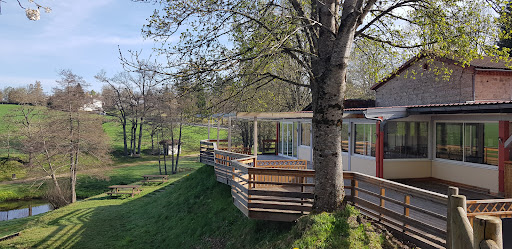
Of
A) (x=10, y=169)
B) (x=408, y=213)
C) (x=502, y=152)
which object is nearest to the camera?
(x=408, y=213)

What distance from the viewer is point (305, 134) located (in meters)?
18.3

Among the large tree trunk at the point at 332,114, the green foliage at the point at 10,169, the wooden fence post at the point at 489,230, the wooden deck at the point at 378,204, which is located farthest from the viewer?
the green foliage at the point at 10,169

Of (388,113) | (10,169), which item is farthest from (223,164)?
(10,169)

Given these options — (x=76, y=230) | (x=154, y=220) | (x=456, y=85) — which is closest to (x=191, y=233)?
(x=154, y=220)

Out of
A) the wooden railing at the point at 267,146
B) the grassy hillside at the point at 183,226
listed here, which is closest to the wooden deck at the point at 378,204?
the grassy hillside at the point at 183,226

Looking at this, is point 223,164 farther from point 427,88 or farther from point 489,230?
point 489,230

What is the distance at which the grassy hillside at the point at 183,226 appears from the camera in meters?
6.32

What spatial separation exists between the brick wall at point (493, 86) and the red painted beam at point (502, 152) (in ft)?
12.1

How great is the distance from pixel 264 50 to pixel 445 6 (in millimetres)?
4611

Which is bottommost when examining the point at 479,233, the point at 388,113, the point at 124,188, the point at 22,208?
the point at 22,208

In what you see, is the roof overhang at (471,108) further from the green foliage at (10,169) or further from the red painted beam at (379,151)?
the green foliage at (10,169)

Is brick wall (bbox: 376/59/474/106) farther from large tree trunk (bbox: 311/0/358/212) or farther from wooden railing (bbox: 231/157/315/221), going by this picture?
wooden railing (bbox: 231/157/315/221)

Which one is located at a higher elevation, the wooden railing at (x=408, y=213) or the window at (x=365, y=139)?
the window at (x=365, y=139)

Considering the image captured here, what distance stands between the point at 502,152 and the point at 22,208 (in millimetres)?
26741
